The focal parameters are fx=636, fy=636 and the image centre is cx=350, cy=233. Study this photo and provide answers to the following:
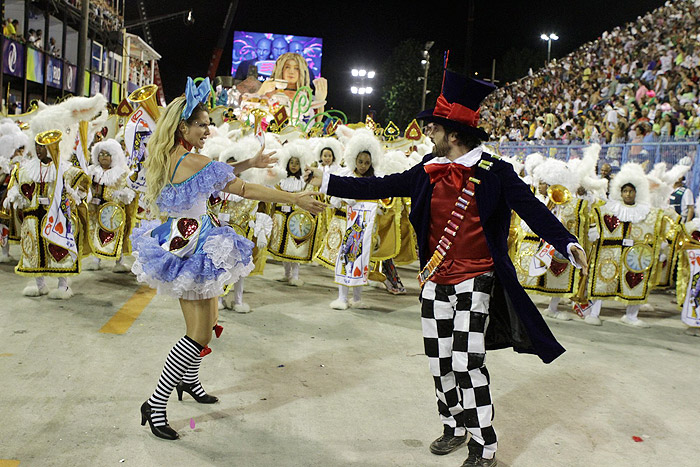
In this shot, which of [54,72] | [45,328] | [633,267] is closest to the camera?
[45,328]

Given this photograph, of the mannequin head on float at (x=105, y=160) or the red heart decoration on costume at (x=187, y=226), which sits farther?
the mannequin head on float at (x=105, y=160)

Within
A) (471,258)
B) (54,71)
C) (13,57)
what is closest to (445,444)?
(471,258)

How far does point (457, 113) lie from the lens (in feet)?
11.0

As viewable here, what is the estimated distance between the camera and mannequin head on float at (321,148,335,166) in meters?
8.55

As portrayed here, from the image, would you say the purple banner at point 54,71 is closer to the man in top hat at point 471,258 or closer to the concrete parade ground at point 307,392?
the concrete parade ground at point 307,392

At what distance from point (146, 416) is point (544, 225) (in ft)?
7.91

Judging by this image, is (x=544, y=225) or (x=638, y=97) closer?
(x=544, y=225)

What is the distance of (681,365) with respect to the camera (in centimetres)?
572

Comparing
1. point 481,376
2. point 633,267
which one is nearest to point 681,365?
point 633,267

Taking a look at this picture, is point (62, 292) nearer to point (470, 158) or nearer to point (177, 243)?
point (177, 243)

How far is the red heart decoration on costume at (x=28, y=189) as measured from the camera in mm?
6570

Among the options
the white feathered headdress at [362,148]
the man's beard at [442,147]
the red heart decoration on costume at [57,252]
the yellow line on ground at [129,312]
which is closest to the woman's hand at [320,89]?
the white feathered headdress at [362,148]

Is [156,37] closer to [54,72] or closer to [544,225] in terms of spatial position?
[54,72]

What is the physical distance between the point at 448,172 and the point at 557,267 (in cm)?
432
